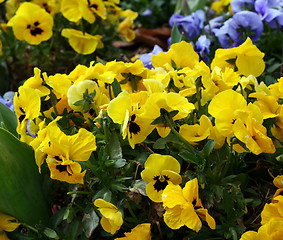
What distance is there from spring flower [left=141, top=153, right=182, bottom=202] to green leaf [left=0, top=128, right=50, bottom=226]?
337mm

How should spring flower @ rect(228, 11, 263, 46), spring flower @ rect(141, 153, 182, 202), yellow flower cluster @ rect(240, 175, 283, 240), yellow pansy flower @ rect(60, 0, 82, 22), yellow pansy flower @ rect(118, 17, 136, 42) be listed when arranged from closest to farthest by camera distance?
1. yellow flower cluster @ rect(240, 175, 283, 240)
2. spring flower @ rect(141, 153, 182, 202)
3. spring flower @ rect(228, 11, 263, 46)
4. yellow pansy flower @ rect(60, 0, 82, 22)
5. yellow pansy flower @ rect(118, 17, 136, 42)

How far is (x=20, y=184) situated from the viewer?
3.64 ft

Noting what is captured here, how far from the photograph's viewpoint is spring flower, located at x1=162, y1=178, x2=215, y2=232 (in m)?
0.89

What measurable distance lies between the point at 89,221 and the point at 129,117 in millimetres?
279

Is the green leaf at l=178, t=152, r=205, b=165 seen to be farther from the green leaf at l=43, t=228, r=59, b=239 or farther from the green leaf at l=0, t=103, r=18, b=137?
the green leaf at l=0, t=103, r=18, b=137

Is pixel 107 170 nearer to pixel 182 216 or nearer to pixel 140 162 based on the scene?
pixel 140 162

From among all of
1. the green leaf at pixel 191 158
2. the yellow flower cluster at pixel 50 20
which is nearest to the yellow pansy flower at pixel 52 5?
the yellow flower cluster at pixel 50 20

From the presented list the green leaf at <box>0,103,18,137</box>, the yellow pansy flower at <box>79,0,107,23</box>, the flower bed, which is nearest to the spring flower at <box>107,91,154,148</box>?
the flower bed

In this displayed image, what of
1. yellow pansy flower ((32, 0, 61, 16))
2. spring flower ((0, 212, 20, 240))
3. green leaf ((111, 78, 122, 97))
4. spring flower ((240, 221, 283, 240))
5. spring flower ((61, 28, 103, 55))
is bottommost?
spring flower ((0, 212, 20, 240))

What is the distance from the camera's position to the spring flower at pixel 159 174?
967 millimetres

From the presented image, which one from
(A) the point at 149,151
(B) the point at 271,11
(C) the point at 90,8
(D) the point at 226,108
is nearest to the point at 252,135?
(D) the point at 226,108

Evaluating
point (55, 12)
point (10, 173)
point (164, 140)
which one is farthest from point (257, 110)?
point (55, 12)

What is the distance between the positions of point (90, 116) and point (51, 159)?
0.73 feet

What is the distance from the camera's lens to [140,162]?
41.9 inches
